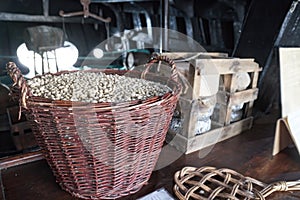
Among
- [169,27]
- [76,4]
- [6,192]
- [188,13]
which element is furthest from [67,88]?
[76,4]

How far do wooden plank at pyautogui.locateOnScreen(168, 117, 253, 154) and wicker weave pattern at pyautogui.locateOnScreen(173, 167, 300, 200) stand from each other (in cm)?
10

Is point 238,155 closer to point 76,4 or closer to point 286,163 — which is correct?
point 286,163

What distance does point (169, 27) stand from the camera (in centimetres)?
188

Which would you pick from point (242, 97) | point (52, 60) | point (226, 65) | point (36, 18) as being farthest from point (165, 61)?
point (36, 18)

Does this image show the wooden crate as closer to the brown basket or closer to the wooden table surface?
the wooden table surface

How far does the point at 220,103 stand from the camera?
2.71 ft

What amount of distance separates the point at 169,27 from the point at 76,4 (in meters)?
1.49

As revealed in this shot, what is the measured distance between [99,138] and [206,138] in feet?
1.33

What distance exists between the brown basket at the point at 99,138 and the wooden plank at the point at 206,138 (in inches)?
7.5

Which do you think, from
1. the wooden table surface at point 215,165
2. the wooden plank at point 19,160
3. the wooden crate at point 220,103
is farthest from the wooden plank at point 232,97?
the wooden plank at point 19,160

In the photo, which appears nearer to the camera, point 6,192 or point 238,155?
point 6,192

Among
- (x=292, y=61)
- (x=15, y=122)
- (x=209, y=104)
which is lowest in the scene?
(x=15, y=122)

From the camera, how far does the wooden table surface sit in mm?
567

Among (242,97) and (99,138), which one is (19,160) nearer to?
(99,138)
